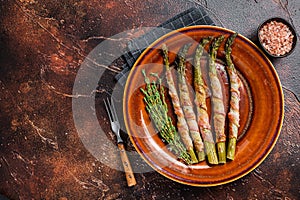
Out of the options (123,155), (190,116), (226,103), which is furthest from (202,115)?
(123,155)

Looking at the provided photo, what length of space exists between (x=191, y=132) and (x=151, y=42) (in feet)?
2.12

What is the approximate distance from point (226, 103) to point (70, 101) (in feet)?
3.48

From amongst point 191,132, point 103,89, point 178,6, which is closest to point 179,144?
point 191,132

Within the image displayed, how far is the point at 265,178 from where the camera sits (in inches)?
111

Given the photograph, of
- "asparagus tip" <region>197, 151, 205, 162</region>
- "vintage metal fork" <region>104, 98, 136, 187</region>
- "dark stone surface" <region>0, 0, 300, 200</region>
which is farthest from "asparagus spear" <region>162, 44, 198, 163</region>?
"vintage metal fork" <region>104, 98, 136, 187</region>

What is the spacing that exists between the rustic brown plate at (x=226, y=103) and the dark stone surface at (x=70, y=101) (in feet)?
0.67

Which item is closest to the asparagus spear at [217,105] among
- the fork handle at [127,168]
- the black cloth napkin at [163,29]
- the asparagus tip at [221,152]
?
the asparagus tip at [221,152]

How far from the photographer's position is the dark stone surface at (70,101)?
111 inches

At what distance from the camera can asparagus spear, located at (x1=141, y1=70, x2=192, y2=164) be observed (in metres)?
2.66

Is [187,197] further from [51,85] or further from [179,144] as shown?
[51,85]

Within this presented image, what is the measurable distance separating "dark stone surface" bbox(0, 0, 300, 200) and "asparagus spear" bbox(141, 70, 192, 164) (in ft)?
0.86

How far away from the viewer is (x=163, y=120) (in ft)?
8.74

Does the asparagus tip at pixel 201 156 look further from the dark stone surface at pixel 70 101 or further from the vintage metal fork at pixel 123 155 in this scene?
the vintage metal fork at pixel 123 155

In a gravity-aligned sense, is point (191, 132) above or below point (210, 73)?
below
